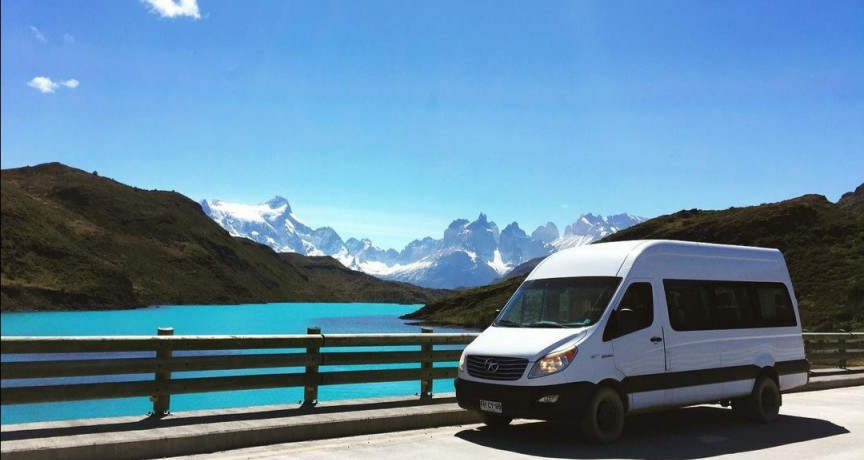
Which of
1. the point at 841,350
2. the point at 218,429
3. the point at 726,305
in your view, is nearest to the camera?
the point at 218,429

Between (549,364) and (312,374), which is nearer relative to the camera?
(549,364)

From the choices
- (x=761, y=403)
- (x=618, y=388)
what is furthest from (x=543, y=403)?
(x=761, y=403)

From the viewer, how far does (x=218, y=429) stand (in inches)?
332

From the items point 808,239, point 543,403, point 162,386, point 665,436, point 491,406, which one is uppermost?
point 808,239

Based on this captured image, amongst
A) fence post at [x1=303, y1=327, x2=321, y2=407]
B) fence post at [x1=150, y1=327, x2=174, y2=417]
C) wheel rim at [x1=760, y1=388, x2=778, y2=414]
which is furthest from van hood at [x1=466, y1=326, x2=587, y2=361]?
wheel rim at [x1=760, y1=388, x2=778, y2=414]

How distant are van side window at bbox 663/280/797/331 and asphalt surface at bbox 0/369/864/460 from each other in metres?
1.99

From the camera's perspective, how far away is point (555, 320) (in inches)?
388

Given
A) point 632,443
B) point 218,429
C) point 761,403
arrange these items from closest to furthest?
point 218,429 → point 632,443 → point 761,403

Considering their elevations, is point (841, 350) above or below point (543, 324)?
below

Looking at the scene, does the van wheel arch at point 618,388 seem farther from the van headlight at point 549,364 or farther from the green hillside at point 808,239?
the green hillside at point 808,239

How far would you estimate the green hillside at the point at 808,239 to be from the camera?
6328cm

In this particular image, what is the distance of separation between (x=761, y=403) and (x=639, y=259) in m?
3.85

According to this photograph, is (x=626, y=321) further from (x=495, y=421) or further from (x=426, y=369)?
(x=426, y=369)

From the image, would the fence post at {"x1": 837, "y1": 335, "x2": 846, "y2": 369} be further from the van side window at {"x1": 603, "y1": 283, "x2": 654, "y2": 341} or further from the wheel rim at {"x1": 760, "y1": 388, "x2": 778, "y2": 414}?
the van side window at {"x1": 603, "y1": 283, "x2": 654, "y2": 341}
